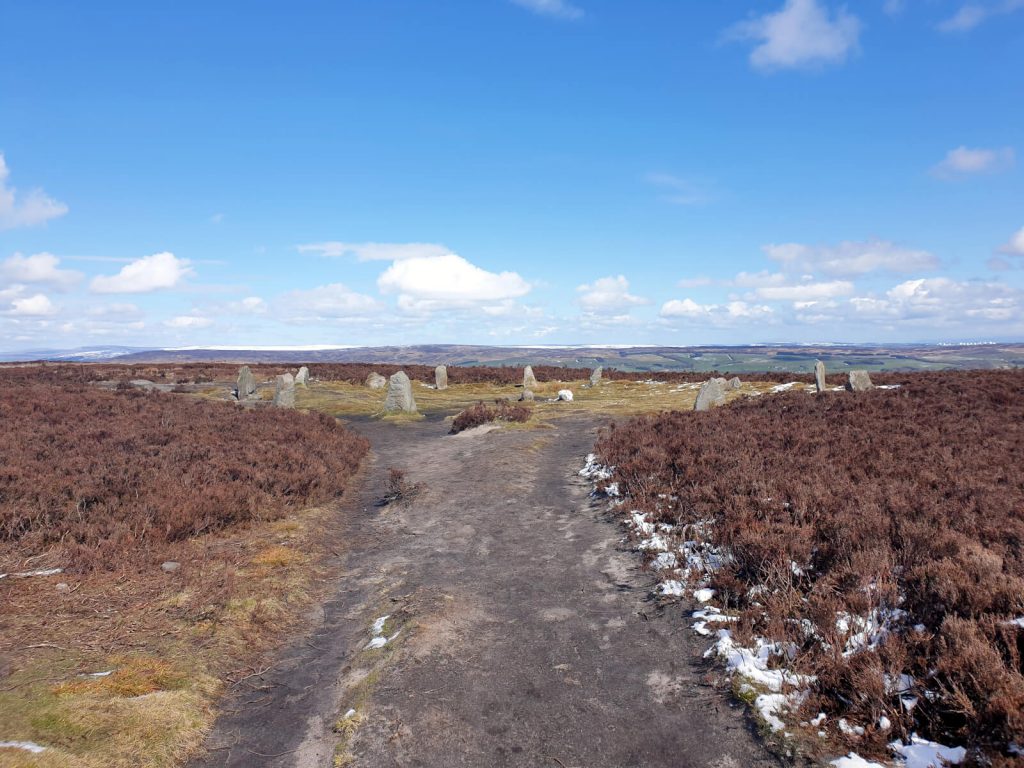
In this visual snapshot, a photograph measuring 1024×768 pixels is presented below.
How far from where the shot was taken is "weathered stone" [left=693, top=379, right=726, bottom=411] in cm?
2722

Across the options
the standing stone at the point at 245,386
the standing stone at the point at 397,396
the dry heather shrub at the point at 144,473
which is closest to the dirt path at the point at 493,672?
the dry heather shrub at the point at 144,473

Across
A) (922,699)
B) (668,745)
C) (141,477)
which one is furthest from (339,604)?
(922,699)

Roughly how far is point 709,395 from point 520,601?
21570mm

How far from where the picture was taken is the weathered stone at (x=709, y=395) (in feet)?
89.3

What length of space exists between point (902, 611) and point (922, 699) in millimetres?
1743

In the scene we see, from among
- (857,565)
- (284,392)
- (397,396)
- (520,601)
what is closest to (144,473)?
(520,601)

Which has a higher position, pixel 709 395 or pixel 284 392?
pixel 284 392

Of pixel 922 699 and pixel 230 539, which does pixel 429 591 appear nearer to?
pixel 230 539

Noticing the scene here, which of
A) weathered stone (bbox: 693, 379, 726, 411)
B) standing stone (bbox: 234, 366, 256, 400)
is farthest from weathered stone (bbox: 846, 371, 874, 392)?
standing stone (bbox: 234, 366, 256, 400)

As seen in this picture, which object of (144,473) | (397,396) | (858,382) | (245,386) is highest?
(245,386)

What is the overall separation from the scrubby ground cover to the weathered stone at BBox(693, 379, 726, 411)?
947cm

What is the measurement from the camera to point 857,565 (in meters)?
7.78

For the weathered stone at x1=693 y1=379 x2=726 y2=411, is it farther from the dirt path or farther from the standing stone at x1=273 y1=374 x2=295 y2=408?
the standing stone at x1=273 y1=374 x2=295 y2=408

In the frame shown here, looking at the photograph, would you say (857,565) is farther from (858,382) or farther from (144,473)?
(858,382)
